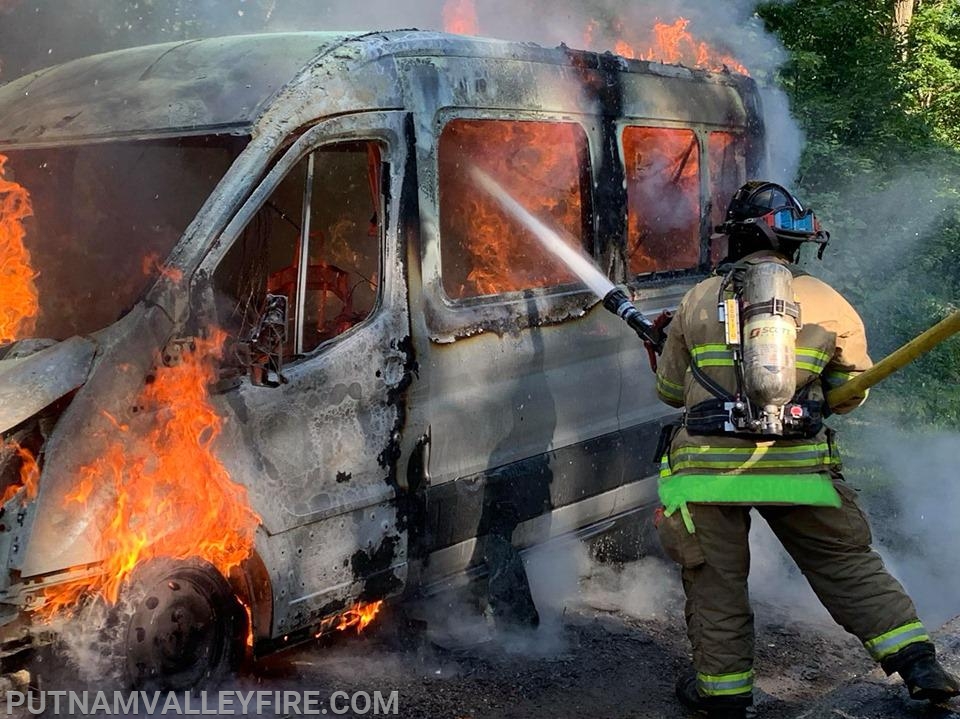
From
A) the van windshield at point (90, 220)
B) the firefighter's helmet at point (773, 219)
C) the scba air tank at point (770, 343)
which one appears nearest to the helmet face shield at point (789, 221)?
the firefighter's helmet at point (773, 219)

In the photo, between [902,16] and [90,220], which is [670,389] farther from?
[902,16]

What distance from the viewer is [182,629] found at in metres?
4.06

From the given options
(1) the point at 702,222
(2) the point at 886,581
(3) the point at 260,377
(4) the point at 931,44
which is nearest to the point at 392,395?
(3) the point at 260,377

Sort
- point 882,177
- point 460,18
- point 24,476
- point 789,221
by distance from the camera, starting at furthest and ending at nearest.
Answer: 1. point 882,177
2. point 460,18
3. point 789,221
4. point 24,476

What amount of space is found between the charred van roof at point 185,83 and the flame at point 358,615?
6.44 feet

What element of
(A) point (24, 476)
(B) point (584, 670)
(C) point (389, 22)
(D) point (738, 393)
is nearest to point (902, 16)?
(C) point (389, 22)

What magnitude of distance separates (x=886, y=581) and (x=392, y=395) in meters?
2.07

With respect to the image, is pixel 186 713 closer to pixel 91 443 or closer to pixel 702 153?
pixel 91 443

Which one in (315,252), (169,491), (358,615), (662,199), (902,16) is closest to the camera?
(169,491)

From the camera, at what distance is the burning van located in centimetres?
374

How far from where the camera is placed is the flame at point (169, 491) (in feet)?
12.0

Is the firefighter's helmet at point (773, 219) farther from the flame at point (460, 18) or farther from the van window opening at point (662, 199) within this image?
the flame at point (460, 18)

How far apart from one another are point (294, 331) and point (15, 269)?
127cm

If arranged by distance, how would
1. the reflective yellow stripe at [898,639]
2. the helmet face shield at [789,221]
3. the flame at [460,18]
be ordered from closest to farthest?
the reflective yellow stripe at [898,639]
the helmet face shield at [789,221]
the flame at [460,18]
